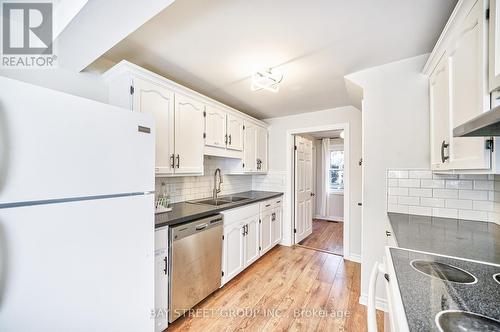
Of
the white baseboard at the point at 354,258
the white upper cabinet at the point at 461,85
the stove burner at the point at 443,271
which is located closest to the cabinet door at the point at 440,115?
the white upper cabinet at the point at 461,85

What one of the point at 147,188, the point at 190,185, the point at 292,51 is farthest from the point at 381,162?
the point at 190,185

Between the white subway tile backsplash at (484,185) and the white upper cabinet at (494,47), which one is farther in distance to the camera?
the white subway tile backsplash at (484,185)

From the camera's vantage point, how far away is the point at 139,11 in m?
1.06

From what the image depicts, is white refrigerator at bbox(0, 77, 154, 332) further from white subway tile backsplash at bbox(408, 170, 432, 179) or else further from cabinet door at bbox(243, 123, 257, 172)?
white subway tile backsplash at bbox(408, 170, 432, 179)

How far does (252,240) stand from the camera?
2.62m

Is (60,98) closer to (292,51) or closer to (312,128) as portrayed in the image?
(292,51)

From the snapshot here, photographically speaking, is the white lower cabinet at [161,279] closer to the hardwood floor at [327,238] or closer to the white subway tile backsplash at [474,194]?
the white subway tile backsplash at [474,194]

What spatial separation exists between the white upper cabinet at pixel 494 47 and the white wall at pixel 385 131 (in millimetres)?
979

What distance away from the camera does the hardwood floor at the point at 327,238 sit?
339cm

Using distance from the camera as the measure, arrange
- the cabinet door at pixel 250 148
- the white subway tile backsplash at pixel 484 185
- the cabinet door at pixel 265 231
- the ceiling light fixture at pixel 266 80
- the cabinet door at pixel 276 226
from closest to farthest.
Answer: the white subway tile backsplash at pixel 484 185
the ceiling light fixture at pixel 266 80
the cabinet door at pixel 265 231
the cabinet door at pixel 250 148
the cabinet door at pixel 276 226

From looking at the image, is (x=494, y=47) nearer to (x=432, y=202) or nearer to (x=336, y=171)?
(x=432, y=202)

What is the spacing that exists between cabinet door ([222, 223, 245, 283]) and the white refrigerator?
101cm

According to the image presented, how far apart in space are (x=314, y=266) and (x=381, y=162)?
5.51 ft

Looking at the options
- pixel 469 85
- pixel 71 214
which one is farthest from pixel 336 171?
pixel 71 214
